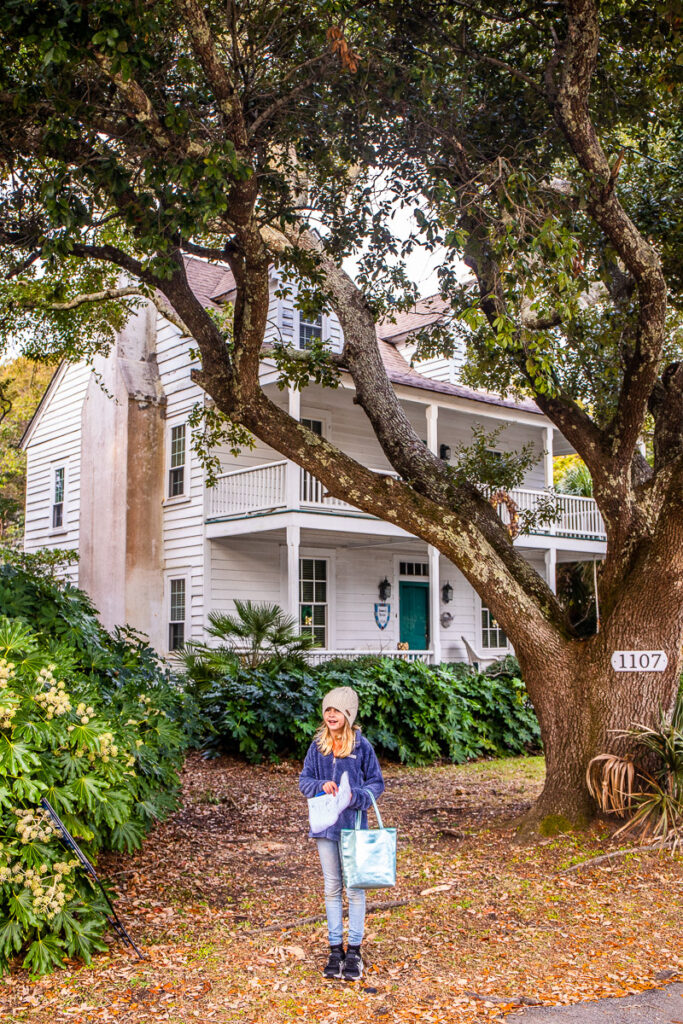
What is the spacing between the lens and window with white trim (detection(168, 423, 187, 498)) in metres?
18.5

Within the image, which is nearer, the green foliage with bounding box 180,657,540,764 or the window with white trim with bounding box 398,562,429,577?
the green foliage with bounding box 180,657,540,764

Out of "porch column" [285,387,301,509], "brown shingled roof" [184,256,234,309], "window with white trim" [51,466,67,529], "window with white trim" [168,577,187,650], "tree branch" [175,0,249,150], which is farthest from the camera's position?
"window with white trim" [51,466,67,529]

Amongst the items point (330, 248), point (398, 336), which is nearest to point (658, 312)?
point (330, 248)

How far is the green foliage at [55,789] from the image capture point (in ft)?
15.8

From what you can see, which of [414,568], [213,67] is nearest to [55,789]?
[213,67]

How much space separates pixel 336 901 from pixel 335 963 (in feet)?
1.01

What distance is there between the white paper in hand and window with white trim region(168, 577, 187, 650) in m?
13.3

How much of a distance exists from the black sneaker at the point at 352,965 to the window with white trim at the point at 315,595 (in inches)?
528

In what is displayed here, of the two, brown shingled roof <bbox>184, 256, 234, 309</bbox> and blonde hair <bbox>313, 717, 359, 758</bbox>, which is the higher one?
brown shingled roof <bbox>184, 256, 234, 309</bbox>

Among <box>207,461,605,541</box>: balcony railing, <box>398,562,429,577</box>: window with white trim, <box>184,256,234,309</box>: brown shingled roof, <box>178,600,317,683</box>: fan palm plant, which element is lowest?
<box>178,600,317,683</box>: fan palm plant

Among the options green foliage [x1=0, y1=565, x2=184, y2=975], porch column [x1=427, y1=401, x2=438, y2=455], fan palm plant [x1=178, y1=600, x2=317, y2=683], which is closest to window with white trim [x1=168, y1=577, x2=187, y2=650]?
fan palm plant [x1=178, y1=600, x2=317, y2=683]

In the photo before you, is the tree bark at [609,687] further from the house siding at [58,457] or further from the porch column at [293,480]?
the house siding at [58,457]

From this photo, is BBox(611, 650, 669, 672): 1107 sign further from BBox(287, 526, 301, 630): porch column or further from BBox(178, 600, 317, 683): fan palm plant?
BBox(287, 526, 301, 630): porch column

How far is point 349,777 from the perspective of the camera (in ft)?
16.4
